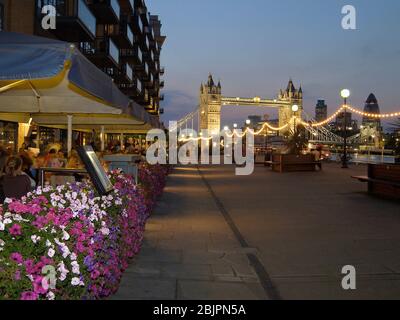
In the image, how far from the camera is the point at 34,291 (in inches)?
123

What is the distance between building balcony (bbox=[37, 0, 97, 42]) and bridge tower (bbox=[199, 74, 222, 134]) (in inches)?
4035

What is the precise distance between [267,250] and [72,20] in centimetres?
2114

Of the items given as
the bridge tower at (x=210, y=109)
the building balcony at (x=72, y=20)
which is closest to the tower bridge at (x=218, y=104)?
the bridge tower at (x=210, y=109)

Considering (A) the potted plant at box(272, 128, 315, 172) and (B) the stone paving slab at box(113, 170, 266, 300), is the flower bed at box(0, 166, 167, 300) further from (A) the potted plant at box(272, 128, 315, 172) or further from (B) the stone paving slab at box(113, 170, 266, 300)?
(A) the potted plant at box(272, 128, 315, 172)

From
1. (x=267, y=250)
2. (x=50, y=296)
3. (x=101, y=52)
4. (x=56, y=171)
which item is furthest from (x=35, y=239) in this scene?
(x=101, y=52)

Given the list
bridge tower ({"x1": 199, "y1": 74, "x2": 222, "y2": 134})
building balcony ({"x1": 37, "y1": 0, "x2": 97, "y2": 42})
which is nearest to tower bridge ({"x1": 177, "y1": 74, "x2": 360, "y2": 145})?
bridge tower ({"x1": 199, "y1": 74, "x2": 222, "y2": 134})

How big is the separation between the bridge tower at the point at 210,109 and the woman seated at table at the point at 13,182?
124 meters

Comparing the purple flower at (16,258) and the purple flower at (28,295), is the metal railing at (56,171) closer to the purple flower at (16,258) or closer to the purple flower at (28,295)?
the purple flower at (16,258)

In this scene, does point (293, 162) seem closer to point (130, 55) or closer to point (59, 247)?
point (59, 247)

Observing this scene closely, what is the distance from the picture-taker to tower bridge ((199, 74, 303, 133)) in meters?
124

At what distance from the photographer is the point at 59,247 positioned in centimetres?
353

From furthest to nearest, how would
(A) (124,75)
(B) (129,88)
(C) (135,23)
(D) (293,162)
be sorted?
(C) (135,23), (B) (129,88), (A) (124,75), (D) (293,162)

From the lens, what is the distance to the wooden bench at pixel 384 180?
13742 mm
